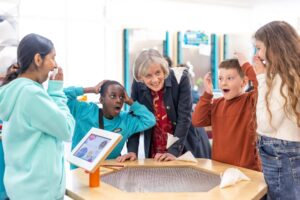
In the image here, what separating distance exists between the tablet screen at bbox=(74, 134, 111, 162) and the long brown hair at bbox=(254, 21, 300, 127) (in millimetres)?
699

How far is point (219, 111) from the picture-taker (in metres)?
1.93

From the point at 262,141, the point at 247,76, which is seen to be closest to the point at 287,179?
the point at 262,141

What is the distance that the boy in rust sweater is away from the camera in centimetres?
A: 182

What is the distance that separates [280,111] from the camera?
54.1 inches

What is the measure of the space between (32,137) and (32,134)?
0.01 metres

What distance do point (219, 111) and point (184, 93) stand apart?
25 centimetres

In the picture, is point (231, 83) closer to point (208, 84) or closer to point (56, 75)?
point (208, 84)

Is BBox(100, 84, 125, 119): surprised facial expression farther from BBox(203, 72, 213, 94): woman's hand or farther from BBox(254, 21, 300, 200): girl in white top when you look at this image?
BBox(254, 21, 300, 200): girl in white top

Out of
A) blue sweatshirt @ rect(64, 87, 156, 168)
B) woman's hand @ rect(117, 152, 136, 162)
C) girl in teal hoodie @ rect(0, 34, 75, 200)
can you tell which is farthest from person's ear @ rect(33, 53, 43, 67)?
woman's hand @ rect(117, 152, 136, 162)

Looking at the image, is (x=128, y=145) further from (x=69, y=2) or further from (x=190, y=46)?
(x=190, y=46)

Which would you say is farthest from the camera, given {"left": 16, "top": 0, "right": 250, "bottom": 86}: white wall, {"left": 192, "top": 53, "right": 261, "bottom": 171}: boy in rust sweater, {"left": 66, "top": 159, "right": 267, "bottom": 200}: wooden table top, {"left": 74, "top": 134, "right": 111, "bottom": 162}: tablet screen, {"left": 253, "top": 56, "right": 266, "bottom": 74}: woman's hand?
{"left": 16, "top": 0, "right": 250, "bottom": 86}: white wall

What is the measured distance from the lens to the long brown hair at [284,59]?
4.44 feet

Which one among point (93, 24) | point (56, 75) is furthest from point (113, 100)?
point (93, 24)

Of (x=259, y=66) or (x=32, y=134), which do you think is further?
(x=259, y=66)
